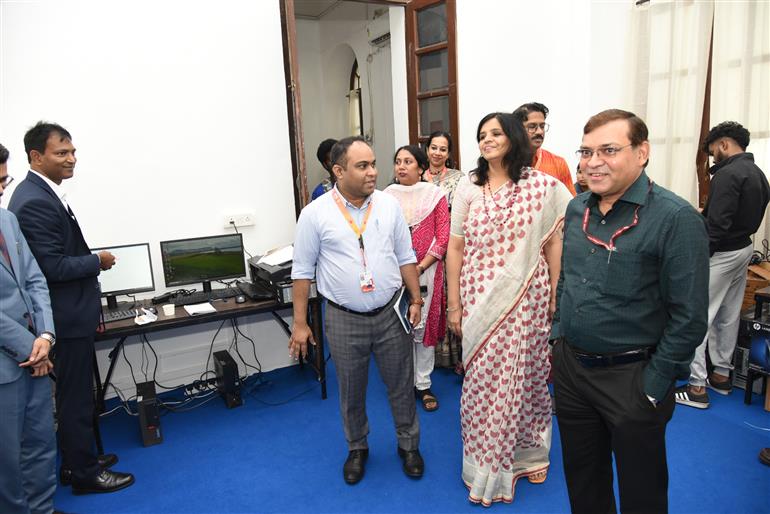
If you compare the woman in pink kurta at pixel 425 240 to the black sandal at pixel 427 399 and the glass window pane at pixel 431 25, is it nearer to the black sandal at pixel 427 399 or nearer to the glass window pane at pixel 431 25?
the black sandal at pixel 427 399

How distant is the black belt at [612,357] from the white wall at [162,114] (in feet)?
8.83

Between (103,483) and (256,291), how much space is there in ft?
4.56

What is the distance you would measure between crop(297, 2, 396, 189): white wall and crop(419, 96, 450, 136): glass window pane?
6.75 feet

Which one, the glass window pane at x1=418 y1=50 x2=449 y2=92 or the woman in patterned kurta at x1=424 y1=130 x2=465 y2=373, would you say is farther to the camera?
the glass window pane at x1=418 y1=50 x2=449 y2=92

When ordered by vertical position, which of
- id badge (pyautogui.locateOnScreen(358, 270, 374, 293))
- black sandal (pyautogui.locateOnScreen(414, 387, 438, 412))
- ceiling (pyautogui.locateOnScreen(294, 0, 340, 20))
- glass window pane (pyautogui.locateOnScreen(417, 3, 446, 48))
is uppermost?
ceiling (pyautogui.locateOnScreen(294, 0, 340, 20))

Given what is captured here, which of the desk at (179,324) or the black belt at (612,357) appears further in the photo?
the desk at (179,324)

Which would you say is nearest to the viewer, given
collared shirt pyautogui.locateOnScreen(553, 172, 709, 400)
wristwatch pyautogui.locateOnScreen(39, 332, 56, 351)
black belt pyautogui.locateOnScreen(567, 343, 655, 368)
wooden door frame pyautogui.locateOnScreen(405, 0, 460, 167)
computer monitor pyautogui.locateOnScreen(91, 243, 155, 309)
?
collared shirt pyautogui.locateOnScreen(553, 172, 709, 400)

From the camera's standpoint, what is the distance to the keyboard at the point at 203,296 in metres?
3.30

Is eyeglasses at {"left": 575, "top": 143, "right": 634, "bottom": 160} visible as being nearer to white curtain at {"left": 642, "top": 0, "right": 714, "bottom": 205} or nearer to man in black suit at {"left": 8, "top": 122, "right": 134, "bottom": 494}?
man in black suit at {"left": 8, "top": 122, "right": 134, "bottom": 494}

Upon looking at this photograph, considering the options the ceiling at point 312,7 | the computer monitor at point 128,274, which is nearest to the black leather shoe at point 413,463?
the computer monitor at point 128,274

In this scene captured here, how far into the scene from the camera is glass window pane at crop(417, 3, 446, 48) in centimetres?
414

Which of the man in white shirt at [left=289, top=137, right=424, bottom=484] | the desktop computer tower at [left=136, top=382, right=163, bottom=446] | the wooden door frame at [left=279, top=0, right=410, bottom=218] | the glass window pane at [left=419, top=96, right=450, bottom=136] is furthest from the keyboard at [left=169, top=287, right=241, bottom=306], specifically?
the glass window pane at [left=419, top=96, right=450, bottom=136]

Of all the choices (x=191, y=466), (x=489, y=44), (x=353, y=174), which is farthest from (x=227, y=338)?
(x=489, y=44)

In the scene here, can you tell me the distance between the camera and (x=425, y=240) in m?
3.10
